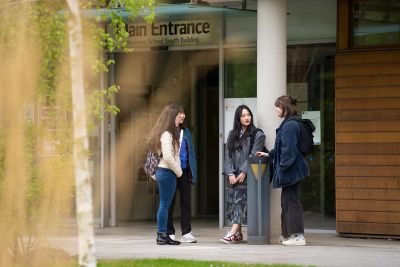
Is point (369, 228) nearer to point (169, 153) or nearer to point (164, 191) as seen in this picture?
point (164, 191)

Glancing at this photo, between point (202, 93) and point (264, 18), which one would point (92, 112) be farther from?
point (202, 93)

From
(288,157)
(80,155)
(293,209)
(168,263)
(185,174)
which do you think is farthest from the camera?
(185,174)

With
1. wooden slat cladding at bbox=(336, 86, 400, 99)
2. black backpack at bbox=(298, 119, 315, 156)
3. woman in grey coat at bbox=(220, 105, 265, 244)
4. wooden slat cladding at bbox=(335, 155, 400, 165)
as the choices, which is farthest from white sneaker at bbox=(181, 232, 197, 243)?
wooden slat cladding at bbox=(336, 86, 400, 99)

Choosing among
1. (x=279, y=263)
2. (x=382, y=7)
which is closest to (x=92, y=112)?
(x=279, y=263)

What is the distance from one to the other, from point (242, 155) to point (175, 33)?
3358mm

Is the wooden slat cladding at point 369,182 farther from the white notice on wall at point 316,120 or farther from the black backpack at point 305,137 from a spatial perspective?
the black backpack at point 305,137

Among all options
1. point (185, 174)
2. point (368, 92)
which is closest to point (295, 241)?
point (185, 174)

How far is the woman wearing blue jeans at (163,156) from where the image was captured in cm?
1233

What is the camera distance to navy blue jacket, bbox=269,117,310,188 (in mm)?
12141

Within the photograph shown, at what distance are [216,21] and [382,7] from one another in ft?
9.40

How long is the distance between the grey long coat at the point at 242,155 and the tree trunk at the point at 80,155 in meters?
6.83

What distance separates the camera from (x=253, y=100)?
15.0 metres

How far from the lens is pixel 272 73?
12852 millimetres

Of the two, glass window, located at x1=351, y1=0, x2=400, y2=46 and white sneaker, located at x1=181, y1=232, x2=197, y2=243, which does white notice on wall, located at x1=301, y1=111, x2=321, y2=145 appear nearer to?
glass window, located at x1=351, y1=0, x2=400, y2=46
